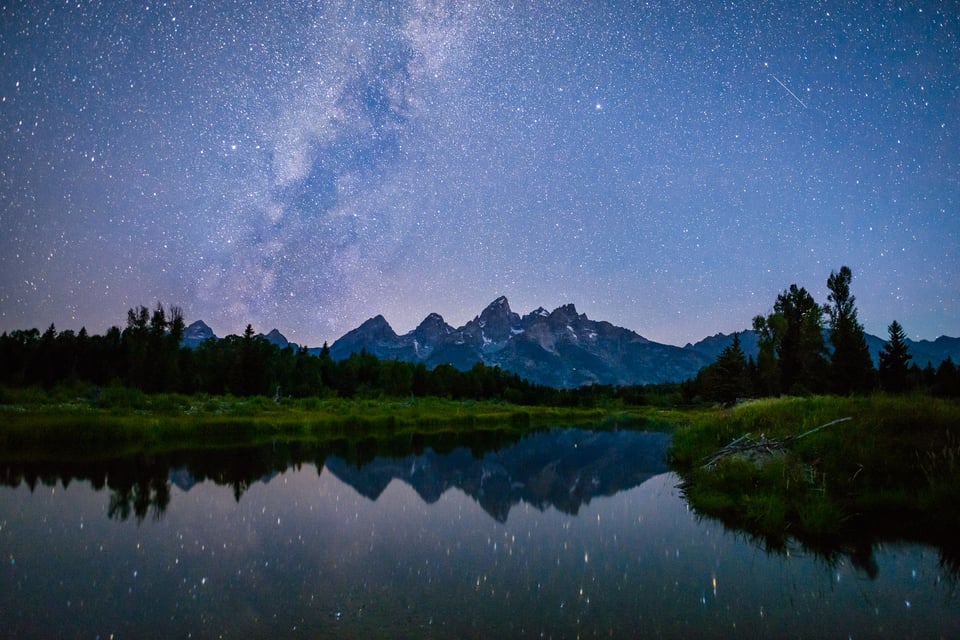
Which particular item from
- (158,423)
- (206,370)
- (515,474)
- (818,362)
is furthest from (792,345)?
(206,370)

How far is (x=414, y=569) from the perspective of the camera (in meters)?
10.7

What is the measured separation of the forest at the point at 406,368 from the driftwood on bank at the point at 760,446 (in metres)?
24.9

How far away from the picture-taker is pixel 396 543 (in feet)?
41.9

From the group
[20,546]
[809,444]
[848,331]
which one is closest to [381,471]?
[20,546]

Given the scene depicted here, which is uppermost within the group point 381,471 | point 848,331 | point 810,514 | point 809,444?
point 848,331

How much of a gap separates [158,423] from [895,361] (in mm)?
69768

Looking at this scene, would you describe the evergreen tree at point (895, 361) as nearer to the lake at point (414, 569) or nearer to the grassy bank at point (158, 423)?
the grassy bank at point (158, 423)

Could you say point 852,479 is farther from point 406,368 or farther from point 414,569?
point 406,368

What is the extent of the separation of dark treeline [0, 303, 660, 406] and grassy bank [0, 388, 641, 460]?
1669cm

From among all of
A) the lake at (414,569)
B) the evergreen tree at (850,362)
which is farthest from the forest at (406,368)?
the lake at (414,569)

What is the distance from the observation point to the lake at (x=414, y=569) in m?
7.93

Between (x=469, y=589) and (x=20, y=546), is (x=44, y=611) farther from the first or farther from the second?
(x=469, y=589)

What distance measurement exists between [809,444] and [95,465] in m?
28.1

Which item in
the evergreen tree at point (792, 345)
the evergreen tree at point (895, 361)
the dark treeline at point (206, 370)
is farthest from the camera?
the dark treeline at point (206, 370)
